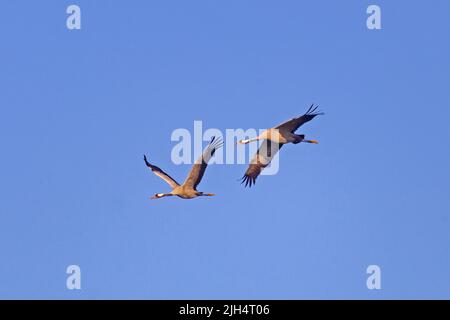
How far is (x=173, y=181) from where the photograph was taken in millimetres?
32562

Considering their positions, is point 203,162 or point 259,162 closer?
point 203,162

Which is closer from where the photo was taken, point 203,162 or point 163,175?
point 203,162

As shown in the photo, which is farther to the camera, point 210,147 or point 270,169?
point 270,169

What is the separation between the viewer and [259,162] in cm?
3338

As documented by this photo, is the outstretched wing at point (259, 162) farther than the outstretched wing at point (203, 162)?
Yes

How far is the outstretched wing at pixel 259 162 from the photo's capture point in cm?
3325

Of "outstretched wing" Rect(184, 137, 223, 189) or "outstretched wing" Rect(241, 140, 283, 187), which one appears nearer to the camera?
"outstretched wing" Rect(184, 137, 223, 189)

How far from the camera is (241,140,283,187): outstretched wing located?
33250mm
